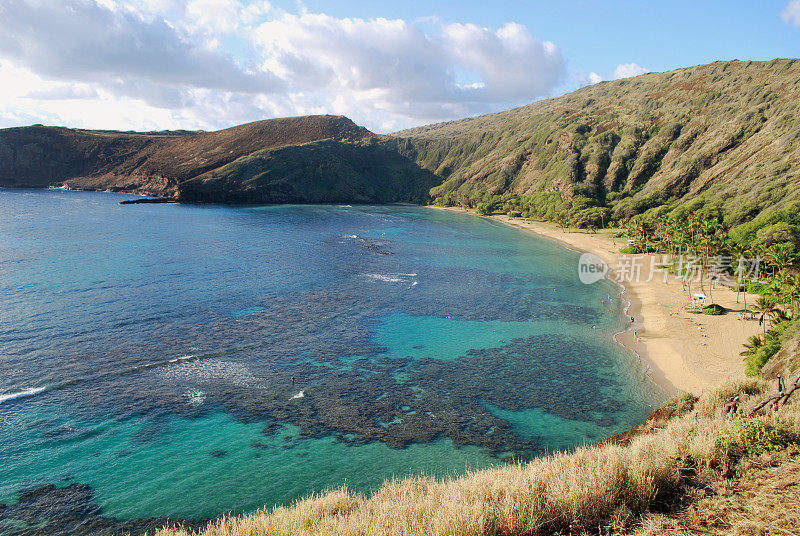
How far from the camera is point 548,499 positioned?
486 inches

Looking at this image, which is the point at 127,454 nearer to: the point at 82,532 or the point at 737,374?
Answer: the point at 82,532

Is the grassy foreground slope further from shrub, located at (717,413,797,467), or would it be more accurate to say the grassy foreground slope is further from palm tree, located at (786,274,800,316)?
shrub, located at (717,413,797,467)

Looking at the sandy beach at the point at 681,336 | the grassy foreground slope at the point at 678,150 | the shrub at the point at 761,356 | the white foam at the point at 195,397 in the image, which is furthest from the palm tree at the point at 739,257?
the white foam at the point at 195,397

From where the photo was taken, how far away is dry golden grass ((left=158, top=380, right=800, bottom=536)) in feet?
38.3

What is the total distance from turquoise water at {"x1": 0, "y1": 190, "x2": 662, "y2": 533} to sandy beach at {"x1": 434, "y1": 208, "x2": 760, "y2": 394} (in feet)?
7.77

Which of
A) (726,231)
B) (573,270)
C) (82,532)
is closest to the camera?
(82,532)

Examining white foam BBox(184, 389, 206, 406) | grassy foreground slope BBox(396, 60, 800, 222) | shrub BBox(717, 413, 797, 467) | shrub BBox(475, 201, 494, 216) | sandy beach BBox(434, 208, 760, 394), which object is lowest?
white foam BBox(184, 389, 206, 406)

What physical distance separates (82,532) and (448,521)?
1958 centimetres

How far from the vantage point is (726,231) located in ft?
284

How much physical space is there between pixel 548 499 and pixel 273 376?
28.9 meters

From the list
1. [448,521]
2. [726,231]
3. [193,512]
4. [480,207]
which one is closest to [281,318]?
[193,512]

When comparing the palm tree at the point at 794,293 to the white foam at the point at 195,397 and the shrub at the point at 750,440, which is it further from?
the white foam at the point at 195,397

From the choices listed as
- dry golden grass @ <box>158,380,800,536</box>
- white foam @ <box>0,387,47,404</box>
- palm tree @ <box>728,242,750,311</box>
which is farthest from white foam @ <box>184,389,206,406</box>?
palm tree @ <box>728,242,750,311</box>

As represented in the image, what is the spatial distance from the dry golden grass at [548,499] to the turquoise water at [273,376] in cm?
1112
